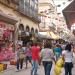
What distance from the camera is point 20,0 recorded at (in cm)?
4294

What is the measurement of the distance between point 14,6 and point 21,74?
2071 centimetres

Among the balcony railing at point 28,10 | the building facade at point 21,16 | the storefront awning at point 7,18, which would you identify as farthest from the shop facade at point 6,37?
the balcony railing at point 28,10

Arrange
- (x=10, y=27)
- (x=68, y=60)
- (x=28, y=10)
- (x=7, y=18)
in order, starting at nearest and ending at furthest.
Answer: (x=68, y=60)
(x=7, y=18)
(x=10, y=27)
(x=28, y=10)

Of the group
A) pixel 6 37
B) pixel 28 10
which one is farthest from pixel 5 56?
pixel 28 10

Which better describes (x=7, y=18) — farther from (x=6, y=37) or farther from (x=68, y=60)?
(x=68, y=60)

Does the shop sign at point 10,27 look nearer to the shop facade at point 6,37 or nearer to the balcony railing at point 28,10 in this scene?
the shop facade at point 6,37

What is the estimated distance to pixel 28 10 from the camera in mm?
47875

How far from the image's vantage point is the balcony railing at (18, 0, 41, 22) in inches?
1690

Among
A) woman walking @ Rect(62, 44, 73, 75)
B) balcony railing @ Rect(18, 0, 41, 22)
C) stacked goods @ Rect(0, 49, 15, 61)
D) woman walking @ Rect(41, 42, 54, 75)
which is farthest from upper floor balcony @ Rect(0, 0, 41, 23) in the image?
woman walking @ Rect(62, 44, 73, 75)

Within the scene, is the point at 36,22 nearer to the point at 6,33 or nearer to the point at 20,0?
the point at 20,0

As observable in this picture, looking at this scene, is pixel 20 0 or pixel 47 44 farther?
pixel 20 0

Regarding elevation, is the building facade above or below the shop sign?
above

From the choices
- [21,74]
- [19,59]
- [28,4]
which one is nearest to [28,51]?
[19,59]

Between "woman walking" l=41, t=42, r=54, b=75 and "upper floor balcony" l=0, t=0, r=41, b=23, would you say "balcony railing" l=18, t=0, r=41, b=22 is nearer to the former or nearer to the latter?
"upper floor balcony" l=0, t=0, r=41, b=23
